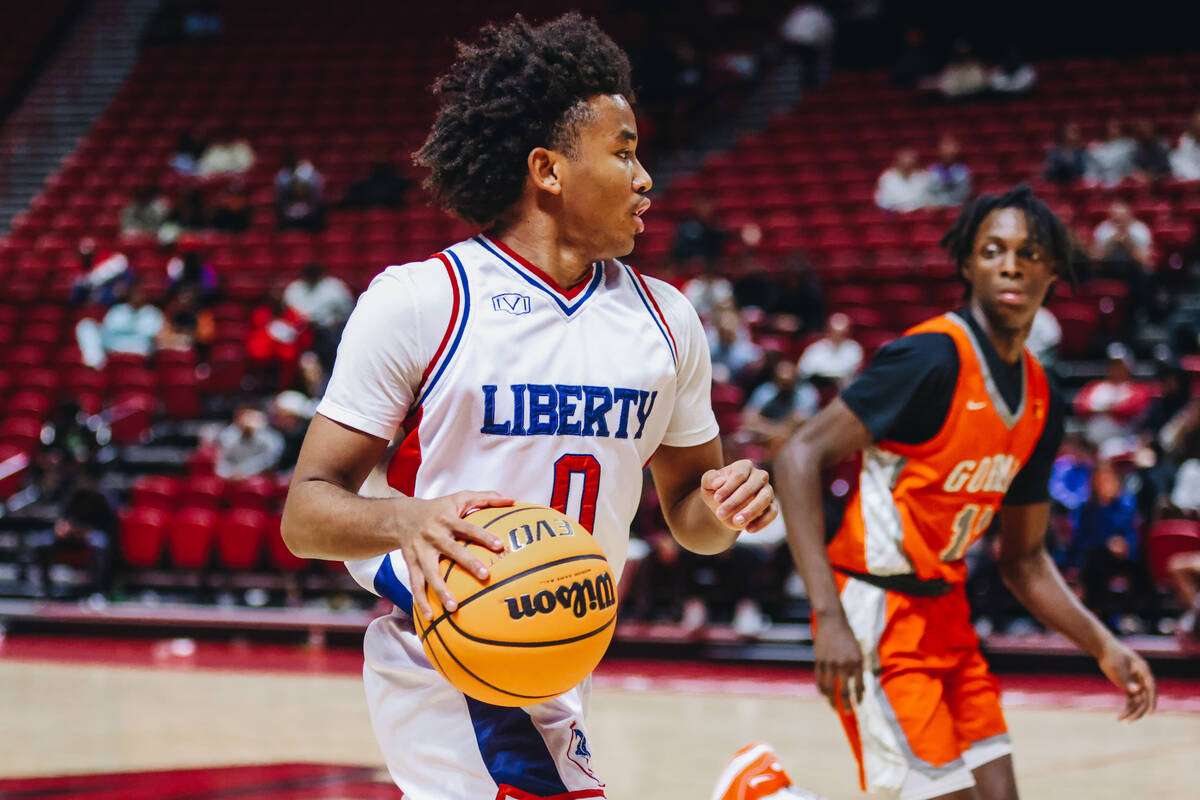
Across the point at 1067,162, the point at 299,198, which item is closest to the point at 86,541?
the point at 299,198

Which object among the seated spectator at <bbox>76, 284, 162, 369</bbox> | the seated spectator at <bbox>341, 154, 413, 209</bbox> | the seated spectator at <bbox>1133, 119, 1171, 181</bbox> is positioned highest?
the seated spectator at <bbox>1133, 119, 1171, 181</bbox>

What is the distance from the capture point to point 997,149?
12.1 meters

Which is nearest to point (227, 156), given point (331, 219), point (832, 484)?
point (331, 219)

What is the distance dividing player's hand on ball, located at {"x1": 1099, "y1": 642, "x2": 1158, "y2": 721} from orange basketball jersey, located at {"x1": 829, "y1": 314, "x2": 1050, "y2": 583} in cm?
47

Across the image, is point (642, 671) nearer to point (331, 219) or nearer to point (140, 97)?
point (331, 219)

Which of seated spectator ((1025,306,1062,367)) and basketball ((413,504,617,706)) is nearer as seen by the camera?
basketball ((413,504,617,706))

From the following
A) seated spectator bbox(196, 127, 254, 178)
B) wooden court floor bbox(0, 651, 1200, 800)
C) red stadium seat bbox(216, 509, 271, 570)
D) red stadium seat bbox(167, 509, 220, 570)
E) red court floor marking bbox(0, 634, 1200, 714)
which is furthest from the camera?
seated spectator bbox(196, 127, 254, 178)

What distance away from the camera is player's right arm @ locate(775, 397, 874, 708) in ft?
9.36

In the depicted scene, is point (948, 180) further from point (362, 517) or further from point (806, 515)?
point (362, 517)

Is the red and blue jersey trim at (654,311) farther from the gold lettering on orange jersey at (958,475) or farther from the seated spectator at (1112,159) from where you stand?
the seated spectator at (1112,159)

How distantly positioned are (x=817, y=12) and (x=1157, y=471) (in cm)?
813

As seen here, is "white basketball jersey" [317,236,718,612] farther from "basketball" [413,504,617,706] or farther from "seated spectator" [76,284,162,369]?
"seated spectator" [76,284,162,369]

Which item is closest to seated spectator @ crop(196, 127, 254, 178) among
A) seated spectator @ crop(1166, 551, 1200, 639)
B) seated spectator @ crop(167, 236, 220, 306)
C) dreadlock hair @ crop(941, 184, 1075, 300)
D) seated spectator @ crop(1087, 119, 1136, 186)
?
seated spectator @ crop(167, 236, 220, 306)

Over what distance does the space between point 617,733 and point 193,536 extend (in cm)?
493
